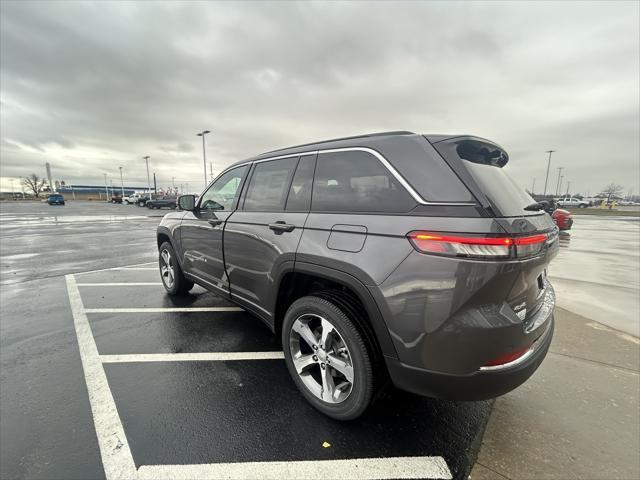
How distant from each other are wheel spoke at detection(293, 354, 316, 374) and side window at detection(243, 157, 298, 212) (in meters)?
1.22

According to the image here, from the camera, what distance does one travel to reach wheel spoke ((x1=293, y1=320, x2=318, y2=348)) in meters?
2.43

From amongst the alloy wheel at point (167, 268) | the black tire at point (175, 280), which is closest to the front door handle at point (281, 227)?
the black tire at point (175, 280)

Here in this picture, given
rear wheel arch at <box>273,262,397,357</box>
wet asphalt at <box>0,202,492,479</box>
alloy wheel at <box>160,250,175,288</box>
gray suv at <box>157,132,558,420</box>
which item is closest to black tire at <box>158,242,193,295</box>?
alloy wheel at <box>160,250,175,288</box>


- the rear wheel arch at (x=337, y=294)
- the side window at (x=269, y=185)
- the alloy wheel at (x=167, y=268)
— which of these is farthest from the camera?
the alloy wheel at (x=167, y=268)

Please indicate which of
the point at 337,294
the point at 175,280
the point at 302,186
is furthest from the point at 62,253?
the point at 337,294

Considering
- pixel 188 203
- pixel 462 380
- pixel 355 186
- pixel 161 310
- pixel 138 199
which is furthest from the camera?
pixel 138 199

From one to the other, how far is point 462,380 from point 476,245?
750mm

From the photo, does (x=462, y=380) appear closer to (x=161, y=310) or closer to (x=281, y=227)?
(x=281, y=227)

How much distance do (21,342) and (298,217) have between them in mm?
3292

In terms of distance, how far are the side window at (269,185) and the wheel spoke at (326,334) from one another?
1047 mm

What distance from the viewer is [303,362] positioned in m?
2.52

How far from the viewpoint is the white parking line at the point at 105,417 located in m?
1.90

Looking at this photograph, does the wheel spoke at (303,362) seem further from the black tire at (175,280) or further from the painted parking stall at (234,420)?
the black tire at (175,280)

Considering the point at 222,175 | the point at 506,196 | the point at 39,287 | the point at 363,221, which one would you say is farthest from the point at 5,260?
the point at 506,196
